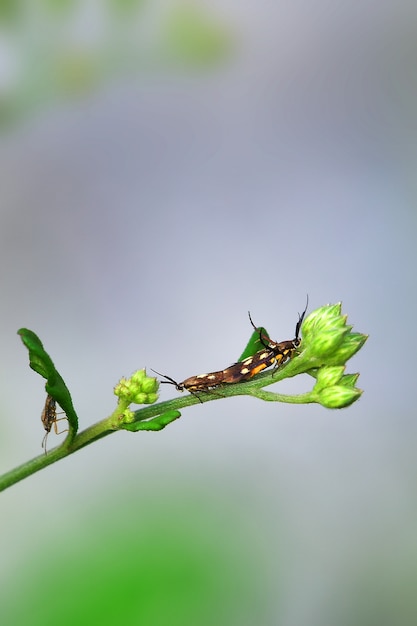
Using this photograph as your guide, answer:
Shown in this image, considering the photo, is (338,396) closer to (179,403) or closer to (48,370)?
(179,403)

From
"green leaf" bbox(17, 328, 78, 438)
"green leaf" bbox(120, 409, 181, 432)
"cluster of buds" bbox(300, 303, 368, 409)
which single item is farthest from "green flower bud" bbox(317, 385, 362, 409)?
"green leaf" bbox(17, 328, 78, 438)

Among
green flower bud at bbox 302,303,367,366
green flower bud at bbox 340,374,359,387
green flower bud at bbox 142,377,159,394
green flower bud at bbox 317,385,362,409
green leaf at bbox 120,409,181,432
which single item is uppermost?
green flower bud at bbox 142,377,159,394

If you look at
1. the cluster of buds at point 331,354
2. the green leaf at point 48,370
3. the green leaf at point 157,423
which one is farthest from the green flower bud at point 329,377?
the green leaf at point 48,370

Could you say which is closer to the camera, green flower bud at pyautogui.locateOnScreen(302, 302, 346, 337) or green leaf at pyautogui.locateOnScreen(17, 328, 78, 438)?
green leaf at pyautogui.locateOnScreen(17, 328, 78, 438)

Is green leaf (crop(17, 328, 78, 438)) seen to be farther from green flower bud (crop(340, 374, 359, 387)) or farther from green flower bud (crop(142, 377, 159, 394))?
green flower bud (crop(340, 374, 359, 387))

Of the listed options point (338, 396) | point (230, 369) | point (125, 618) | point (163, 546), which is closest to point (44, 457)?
point (230, 369)

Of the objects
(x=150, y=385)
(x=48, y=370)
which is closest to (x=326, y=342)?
(x=150, y=385)

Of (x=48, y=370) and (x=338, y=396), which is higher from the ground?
(x=48, y=370)
